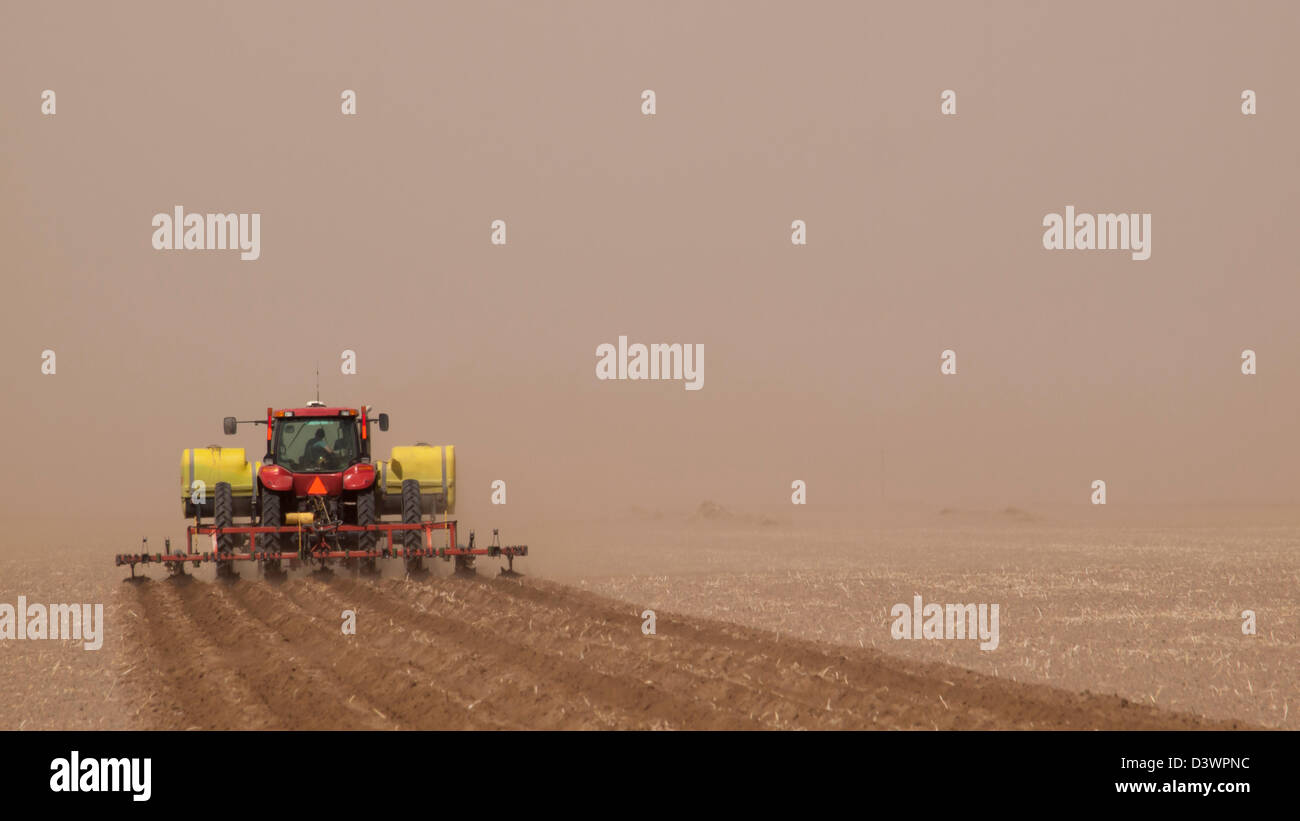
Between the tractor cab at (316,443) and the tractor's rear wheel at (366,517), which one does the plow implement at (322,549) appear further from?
the tractor cab at (316,443)

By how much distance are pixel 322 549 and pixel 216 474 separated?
340cm

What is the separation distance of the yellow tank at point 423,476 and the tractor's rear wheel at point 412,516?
104 cm

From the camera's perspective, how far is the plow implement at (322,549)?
2162cm

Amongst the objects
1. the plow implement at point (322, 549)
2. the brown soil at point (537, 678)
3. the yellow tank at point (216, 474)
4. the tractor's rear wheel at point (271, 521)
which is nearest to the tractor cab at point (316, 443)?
the yellow tank at point (216, 474)

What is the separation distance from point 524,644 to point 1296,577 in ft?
52.2

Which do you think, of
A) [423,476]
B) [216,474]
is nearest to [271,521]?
[216,474]

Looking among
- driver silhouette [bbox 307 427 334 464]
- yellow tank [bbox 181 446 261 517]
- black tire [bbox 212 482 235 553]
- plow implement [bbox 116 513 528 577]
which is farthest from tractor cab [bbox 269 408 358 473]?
plow implement [bbox 116 513 528 577]

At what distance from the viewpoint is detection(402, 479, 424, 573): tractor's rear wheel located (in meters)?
23.0

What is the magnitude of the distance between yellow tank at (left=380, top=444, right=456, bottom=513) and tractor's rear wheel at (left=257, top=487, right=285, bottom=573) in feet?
8.01

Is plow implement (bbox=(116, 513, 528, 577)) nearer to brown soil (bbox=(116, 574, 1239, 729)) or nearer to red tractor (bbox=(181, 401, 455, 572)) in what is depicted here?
red tractor (bbox=(181, 401, 455, 572))

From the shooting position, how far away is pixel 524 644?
14.5 m

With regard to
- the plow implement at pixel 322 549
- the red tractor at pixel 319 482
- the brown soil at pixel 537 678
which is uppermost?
the red tractor at pixel 319 482
